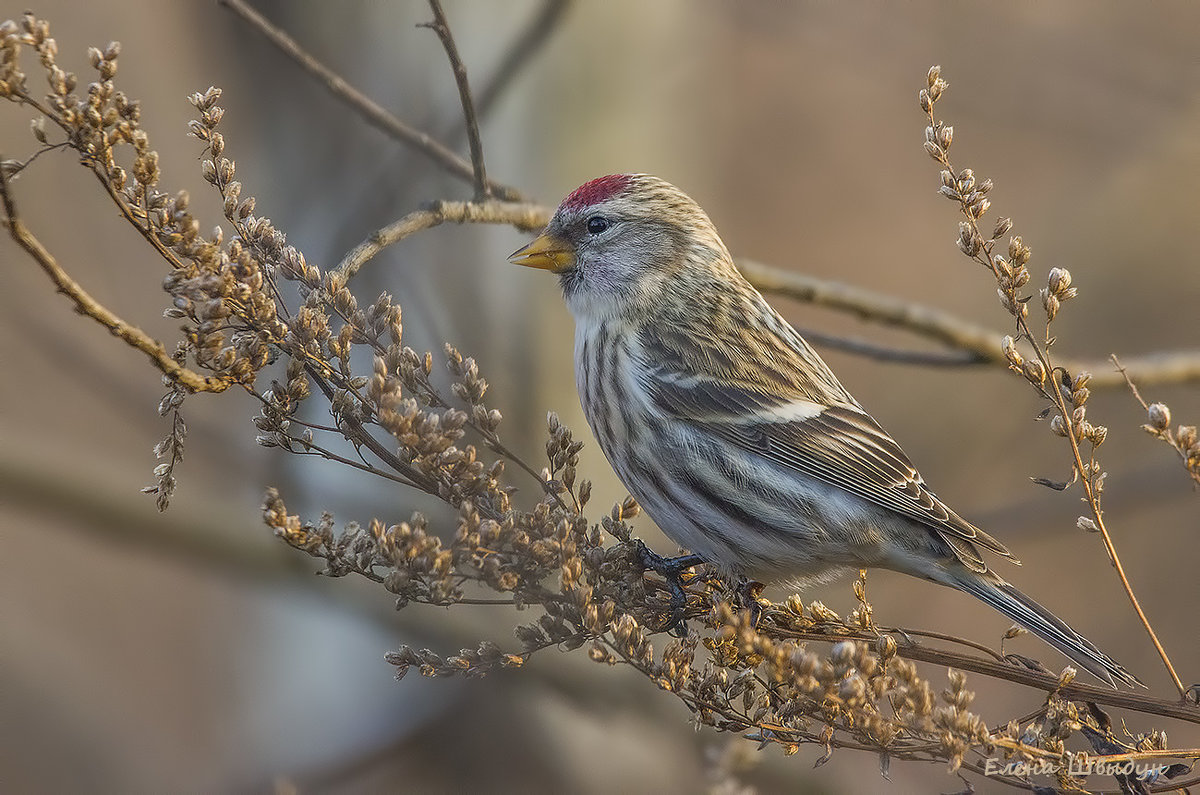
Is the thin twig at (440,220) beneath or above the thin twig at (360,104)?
beneath

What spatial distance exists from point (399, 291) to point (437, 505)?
66 cm

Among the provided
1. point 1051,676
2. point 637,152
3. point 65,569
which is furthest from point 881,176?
point 1051,676

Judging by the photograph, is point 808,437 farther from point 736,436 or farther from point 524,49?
point 524,49

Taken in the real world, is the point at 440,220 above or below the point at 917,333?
below

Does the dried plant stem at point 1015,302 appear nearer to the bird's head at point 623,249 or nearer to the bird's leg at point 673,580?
the bird's leg at point 673,580

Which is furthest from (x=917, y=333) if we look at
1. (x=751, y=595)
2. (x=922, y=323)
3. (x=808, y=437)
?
(x=751, y=595)

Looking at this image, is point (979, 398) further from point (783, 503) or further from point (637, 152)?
point (783, 503)

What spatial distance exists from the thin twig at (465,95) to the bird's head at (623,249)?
1.81 ft

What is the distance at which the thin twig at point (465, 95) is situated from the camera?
74.3 inches

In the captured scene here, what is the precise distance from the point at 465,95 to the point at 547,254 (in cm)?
78

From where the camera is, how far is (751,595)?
199 cm

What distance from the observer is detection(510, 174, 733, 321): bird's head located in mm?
2668

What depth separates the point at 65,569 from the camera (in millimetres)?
6055

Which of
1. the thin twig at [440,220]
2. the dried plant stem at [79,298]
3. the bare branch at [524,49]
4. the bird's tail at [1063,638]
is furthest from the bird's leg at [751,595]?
the bare branch at [524,49]
